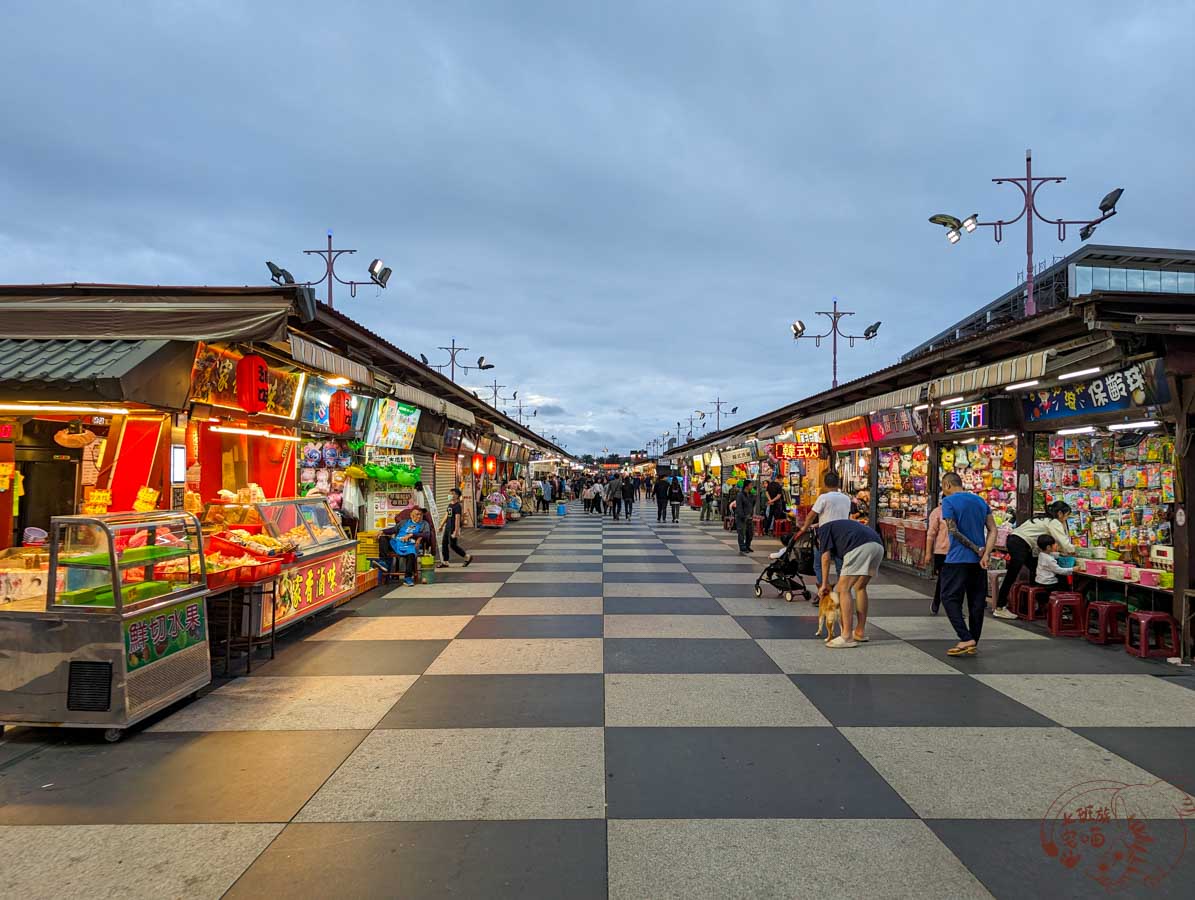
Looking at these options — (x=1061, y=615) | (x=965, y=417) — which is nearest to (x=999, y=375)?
(x=965, y=417)

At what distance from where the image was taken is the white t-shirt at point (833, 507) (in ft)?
28.7

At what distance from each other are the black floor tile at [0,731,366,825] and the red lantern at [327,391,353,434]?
5948 mm

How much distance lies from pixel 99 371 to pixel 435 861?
518 centimetres

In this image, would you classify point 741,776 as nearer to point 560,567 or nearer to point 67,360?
point 67,360

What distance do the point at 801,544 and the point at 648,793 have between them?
7734mm

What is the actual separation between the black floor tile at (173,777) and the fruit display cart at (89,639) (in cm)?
28

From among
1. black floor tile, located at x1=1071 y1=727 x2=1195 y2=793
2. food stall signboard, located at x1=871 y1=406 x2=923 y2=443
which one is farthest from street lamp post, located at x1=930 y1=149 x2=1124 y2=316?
black floor tile, located at x1=1071 y1=727 x2=1195 y2=793

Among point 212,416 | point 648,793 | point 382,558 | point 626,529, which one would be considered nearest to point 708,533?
point 626,529

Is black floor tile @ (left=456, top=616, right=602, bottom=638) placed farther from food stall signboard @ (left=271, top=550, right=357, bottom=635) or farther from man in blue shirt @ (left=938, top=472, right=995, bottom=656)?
man in blue shirt @ (left=938, top=472, right=995, bottom=656)

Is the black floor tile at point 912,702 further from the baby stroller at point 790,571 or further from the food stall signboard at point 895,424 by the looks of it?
the food stall signboard at point 895,424

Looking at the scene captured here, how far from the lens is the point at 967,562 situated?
7.03 metres

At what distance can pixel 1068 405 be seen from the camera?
876cm

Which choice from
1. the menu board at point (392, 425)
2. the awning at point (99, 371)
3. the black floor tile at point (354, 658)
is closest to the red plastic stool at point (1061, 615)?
the black floor tile at point (354, 658)

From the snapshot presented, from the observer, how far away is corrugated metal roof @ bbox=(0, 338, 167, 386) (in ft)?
19.2
